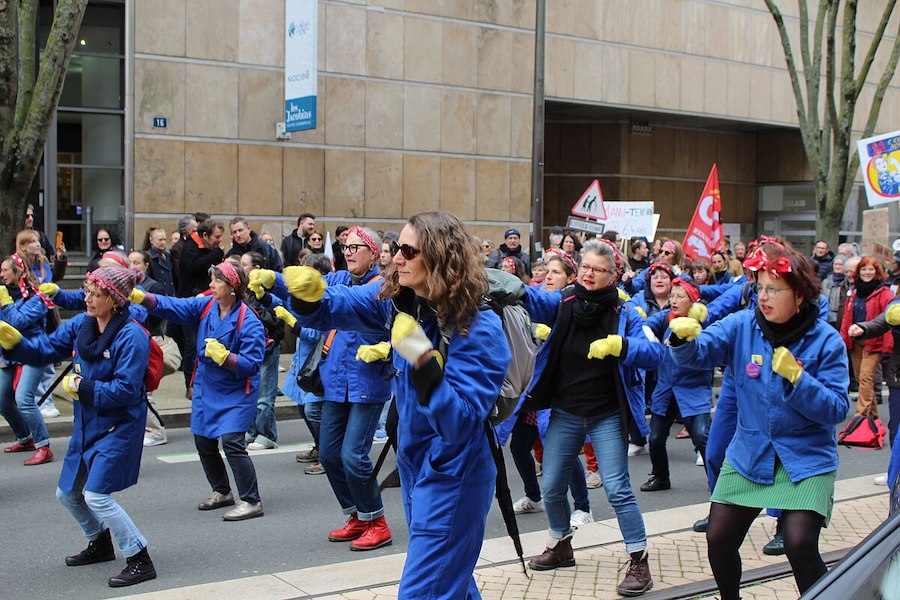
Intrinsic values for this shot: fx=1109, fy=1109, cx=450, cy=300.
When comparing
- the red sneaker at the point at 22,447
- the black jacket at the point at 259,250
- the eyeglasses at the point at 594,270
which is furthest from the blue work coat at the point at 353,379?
the black jacket at the point at 259,250

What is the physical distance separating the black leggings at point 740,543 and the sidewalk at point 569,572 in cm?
104

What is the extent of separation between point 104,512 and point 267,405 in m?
4.47

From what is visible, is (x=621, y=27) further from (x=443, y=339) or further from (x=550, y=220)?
(x=443, y=339)

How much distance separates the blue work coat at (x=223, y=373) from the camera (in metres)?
7.54

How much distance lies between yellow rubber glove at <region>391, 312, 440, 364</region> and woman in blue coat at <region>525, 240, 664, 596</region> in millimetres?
2432

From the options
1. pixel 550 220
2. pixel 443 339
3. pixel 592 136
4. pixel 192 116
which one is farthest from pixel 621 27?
pixel 443 339

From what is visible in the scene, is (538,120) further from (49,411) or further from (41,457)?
(41,457)

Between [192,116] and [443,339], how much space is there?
14.5 metres

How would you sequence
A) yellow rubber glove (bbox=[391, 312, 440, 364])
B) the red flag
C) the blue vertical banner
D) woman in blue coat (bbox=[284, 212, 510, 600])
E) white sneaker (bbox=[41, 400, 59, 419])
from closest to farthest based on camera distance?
yellow rubber glove (bbox=[391, 312, 440, 364]) < woman in blue coat (bbox=[284, 212, 510, 600]) < white sneaker (bbox=[41, 400, 59, 419]) < the blue vertical banner < the red flag

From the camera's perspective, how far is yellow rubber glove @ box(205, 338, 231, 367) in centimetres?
736

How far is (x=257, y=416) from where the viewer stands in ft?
34.3

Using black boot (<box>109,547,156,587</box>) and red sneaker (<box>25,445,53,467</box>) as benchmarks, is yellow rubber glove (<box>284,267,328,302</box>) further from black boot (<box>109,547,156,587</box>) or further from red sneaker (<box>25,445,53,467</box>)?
red sneaker (<box>25,445,53,467</box>)

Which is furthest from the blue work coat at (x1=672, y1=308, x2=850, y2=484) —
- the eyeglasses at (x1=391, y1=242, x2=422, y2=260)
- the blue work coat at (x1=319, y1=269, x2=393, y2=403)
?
the blue work coat at (x1=319, y1=269, x2=393, y2=403)

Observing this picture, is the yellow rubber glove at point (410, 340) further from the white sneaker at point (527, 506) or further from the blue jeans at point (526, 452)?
the white sneaker at point (527, 506)
